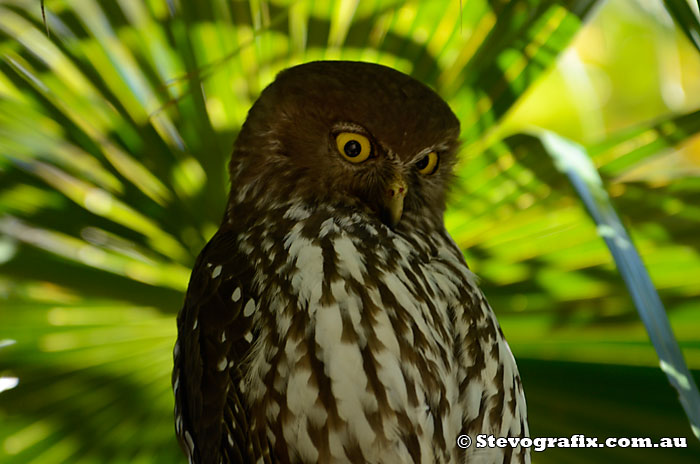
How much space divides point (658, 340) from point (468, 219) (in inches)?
32.4

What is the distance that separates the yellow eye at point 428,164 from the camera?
1.79 metres

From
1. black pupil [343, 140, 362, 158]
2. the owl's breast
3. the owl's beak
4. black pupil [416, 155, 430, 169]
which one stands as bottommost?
the owl's breast

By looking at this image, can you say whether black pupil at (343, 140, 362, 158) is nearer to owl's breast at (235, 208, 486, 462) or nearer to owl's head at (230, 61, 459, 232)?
owl's head at (230, 61, 459, 232)

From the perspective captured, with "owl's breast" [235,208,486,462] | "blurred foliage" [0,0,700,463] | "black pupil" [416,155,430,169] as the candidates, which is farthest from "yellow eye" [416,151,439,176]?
"owl's breast" [235,208,486,462]

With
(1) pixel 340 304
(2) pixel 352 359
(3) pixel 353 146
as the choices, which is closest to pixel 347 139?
(3) pixel 353 146

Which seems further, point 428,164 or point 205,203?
point 205,203

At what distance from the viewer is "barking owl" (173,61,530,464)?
1365 mm

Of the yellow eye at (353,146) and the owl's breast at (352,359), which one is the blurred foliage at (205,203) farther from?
the owl's breast at (352,359)

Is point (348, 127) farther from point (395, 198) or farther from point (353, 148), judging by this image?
point (395, 198)

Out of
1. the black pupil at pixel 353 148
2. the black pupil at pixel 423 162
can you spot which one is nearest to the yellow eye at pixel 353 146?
the black pupil at pixel 353 148

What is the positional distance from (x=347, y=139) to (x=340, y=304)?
41 cm

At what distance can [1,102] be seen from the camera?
1726 mm

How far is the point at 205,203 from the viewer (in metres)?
1.98

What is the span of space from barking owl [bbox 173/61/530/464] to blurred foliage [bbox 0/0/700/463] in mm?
169
